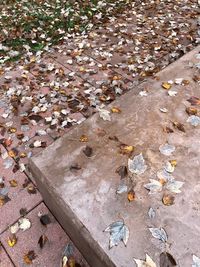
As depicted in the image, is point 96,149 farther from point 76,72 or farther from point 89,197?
point 76,72

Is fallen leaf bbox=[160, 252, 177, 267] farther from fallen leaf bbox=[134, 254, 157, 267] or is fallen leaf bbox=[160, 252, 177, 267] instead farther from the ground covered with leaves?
the ground covered with leaves

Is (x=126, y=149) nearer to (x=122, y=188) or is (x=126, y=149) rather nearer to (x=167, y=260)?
(x=122, y=188)

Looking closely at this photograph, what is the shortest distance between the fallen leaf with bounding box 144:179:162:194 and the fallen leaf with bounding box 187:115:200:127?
0.76 meters

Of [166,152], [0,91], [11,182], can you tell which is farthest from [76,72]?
[166,152]

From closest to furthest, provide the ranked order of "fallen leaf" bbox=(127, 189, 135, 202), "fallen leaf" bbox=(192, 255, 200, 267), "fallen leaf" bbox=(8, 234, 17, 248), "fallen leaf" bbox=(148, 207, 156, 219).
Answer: "fallen leaf" bbox=(192, 255, 200, 267) → "fallen leaf" bbox=(148, 207, 156, 219) → "fallen leaf" bbox=(127, 189, 135, 202) → "fallen leaf" bbox=(8, 234, 17, 248)

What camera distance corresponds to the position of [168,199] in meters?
2.30

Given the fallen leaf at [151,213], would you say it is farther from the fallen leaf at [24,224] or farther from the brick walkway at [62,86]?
the fallen leaf at [24,224]

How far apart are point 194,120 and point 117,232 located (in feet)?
4.40

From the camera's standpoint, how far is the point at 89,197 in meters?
2.34

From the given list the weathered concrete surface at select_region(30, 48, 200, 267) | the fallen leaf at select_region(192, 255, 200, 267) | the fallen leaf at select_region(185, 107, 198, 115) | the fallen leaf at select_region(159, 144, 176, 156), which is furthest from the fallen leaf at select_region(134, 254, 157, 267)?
the fallen leaf at select_region(185, 107, 198, 115)

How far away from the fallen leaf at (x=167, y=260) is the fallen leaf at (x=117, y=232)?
0.86 feet

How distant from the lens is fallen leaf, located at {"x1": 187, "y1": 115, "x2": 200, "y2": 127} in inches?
111

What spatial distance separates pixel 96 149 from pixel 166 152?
61 cm

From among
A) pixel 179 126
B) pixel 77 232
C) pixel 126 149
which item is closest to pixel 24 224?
pixel 77 232
